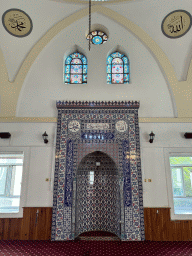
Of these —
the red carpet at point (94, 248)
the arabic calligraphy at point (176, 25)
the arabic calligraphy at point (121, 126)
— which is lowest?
the red carpet at point (94, 248)

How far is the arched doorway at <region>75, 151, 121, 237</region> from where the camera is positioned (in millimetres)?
5055

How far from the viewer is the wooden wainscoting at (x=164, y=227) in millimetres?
4578

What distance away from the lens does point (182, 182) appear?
5.39 meters

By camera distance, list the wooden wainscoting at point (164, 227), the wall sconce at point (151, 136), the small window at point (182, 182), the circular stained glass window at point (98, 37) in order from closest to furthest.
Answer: the wooden wainscoting at point (164, 227) < the wall sconce at point (151, 136) < the small window at point (182, 182) < the circular stained glass window at point (98, 37)

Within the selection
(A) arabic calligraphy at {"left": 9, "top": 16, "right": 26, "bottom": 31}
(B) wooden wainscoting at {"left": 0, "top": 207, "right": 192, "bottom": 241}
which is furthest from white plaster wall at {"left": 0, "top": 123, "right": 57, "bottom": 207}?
(A) arabic calligraphy at {"left": 9, "top": 16, "right": 26, "bottom": 31}

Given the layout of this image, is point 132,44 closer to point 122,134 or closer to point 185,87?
point 185,87

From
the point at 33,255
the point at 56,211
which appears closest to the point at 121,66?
the point at 56,211

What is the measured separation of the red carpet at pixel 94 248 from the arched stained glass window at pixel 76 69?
4211mm

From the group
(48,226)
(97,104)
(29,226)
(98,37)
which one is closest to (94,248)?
(48,226)

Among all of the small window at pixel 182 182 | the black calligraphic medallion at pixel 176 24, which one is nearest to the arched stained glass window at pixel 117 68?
the black calligraphic medallion at pixel 176 24

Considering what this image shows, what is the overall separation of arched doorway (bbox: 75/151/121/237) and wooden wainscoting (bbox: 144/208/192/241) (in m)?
0.77

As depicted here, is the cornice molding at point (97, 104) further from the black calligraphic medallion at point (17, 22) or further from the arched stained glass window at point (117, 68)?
the black calligraphic medallion at point (17, 22)

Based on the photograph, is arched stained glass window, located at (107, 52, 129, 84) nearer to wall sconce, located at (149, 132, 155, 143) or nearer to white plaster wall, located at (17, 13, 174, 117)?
white plaster wall, located at (17, 13, 174, 117)

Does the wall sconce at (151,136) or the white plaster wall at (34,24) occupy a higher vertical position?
the white plaster wall at (34,24)
